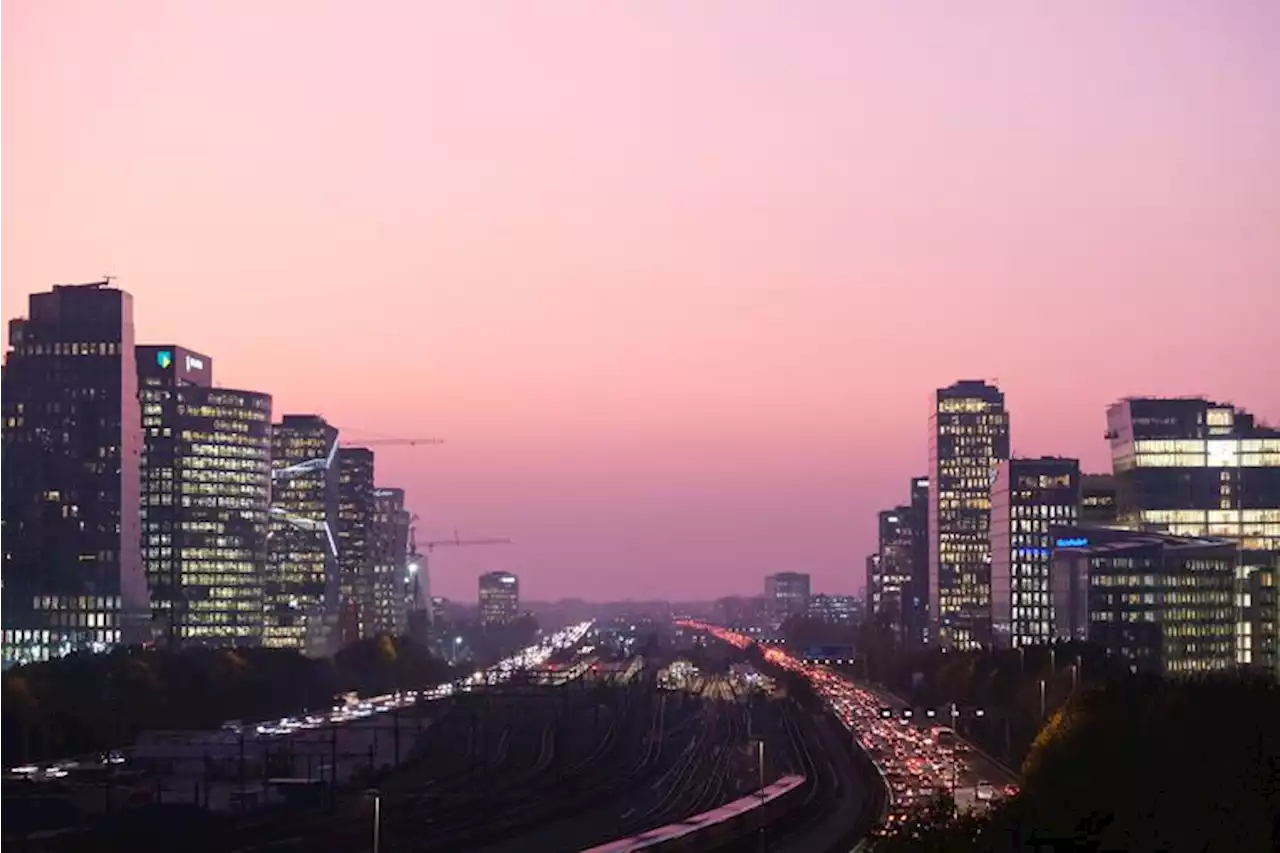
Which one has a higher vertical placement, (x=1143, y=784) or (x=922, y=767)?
(x=1143, y=784)

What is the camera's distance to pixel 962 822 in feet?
224

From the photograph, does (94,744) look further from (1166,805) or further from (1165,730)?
(1166,805)

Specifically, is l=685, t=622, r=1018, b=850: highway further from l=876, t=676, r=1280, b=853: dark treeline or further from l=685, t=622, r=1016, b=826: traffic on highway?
l=876, t=676, r=1280, b=853: dark treeline

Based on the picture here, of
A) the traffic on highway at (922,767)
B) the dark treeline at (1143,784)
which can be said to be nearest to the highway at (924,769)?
the traffic on highway at (922,767)

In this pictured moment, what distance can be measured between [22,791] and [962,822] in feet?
247

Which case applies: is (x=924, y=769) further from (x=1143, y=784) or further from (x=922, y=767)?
(x=1143, y=784)

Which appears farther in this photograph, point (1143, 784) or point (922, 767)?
point (922, 767)

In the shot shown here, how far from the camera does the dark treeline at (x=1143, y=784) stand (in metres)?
67.4

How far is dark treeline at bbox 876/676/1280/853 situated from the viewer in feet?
221

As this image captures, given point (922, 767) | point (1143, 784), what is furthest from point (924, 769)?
point (1143, 784)

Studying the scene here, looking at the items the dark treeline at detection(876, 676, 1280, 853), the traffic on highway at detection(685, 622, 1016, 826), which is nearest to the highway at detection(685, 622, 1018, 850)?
the traffic on highway at detection(685, 622, 1016, 826)

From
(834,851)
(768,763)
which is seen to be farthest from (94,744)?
(834,851)

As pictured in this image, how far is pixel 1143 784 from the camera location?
3292 inches

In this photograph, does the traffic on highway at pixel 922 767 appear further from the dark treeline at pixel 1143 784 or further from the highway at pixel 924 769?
the dark treeline at pixel 1143 784
